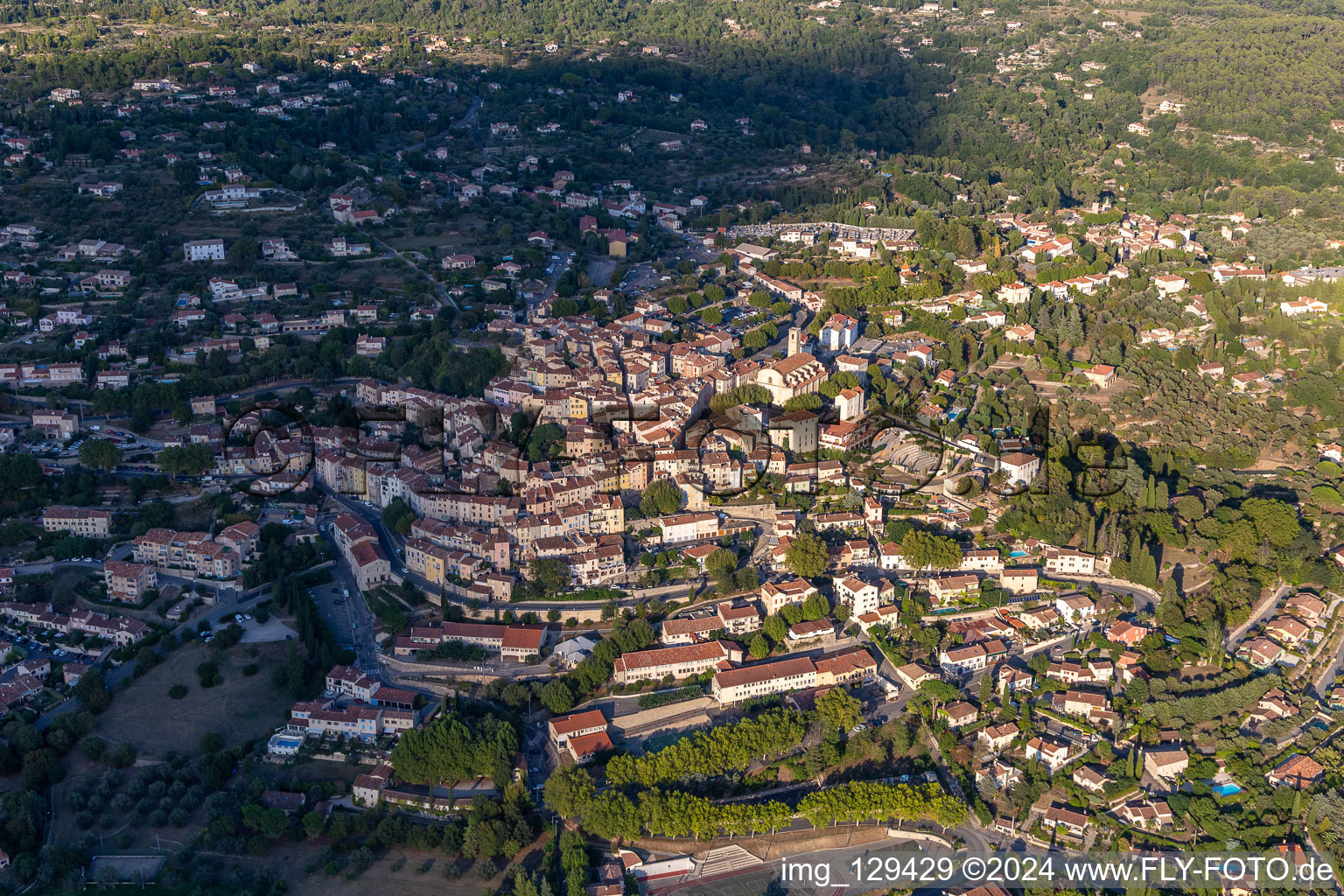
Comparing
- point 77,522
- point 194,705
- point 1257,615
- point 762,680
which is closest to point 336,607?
point 194,705

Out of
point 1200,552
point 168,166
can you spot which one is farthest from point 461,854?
point 168,166

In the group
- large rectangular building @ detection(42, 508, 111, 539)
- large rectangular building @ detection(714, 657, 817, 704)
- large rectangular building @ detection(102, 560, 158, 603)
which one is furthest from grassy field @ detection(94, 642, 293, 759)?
large rectangular building @ detection(714, 657, 817, 704)

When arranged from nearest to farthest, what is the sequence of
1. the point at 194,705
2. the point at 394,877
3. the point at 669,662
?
the point at 394,877 → the point at 194,705 → the point at 669,662

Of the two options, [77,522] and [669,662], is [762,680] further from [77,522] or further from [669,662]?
[77,522]

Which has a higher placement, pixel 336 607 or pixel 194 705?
pixel 336 607

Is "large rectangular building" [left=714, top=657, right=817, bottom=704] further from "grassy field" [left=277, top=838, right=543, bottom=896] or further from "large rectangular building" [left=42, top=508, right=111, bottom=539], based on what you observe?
"large rectangular building" [left=42, top=508, right=111, bottom=539]

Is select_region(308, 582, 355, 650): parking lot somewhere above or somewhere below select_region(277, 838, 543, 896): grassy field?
above

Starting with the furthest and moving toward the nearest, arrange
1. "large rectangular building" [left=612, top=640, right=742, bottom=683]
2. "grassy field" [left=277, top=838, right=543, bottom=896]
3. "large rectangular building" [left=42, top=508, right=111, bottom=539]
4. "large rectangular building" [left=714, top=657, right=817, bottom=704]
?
"large rectangular building" [left=42, top=508, right=111, bottom=539] → "large rectangular building" [left=612, top=640, right=742, bottom=683] → "large rectangular building" [left=714, top=657, right=817, bottom=704] → "grassy field" [left=277, top=838, right=543, bottom=896]

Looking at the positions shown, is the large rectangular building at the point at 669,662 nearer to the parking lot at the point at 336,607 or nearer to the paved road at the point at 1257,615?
the parking lot at the point at 336,607

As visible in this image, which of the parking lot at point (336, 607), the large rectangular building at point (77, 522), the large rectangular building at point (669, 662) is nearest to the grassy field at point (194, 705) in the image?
the parking lot at point (336, 607)

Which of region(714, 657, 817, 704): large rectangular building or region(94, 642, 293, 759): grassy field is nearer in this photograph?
region(94, 642, 293, 759): grassy field
